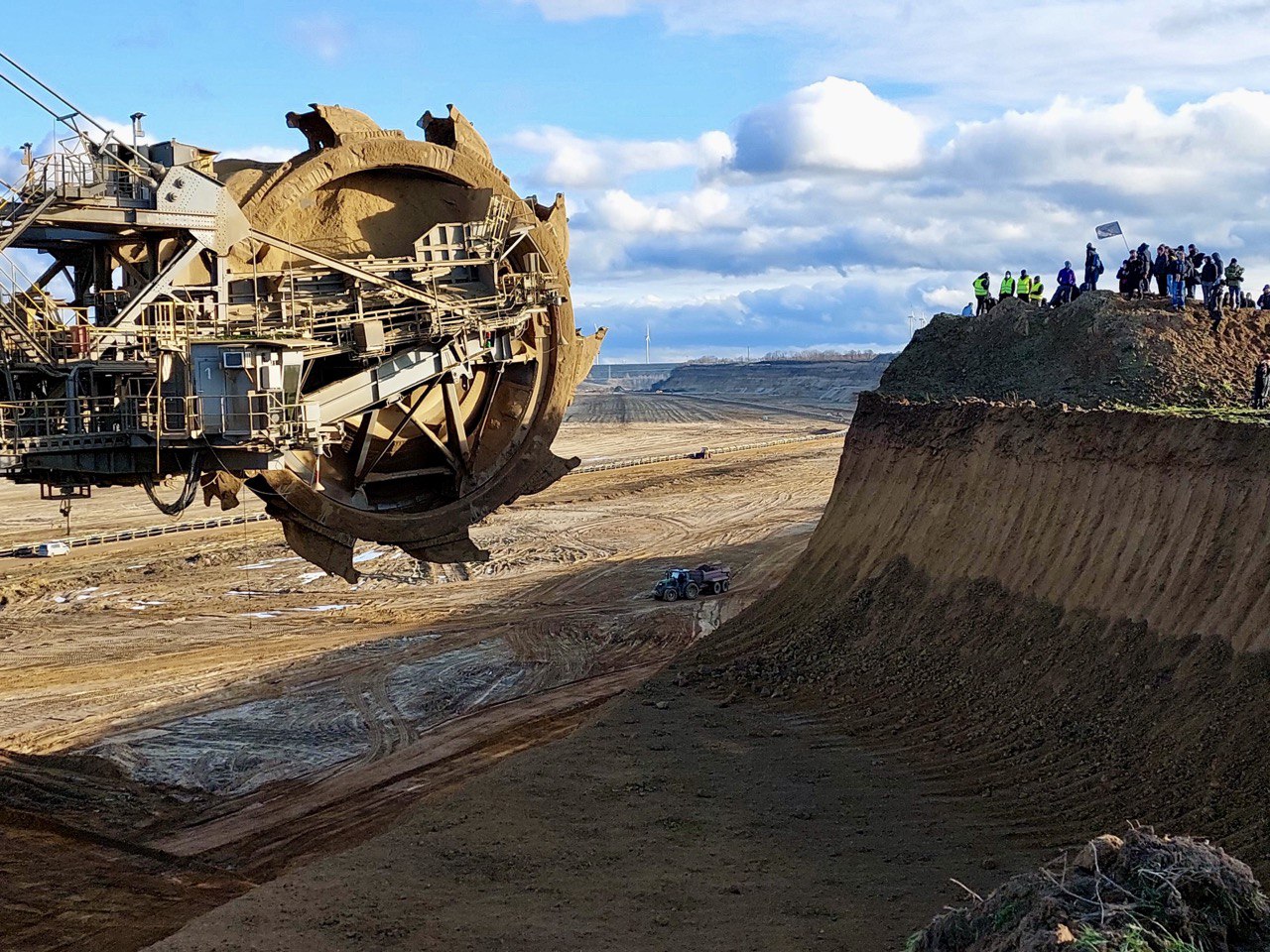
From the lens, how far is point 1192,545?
65.6ft

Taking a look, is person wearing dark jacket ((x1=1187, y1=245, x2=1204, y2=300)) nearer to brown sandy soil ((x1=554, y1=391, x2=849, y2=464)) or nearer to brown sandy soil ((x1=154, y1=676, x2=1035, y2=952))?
brown sandy soil ((x1=154, y1=676, x2=1035, y2=952))

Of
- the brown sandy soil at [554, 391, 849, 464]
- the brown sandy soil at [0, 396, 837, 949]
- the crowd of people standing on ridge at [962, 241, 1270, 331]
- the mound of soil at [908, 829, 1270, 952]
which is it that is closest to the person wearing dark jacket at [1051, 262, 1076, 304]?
the crowd of people standing on ridge at [962, 241, 1270, 331]

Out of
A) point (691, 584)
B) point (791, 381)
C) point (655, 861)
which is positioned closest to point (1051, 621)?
point (655, 861)

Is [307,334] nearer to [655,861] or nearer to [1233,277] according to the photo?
[655,861]

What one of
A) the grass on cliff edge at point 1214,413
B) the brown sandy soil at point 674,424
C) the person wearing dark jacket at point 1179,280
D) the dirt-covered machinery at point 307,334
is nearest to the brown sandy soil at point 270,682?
the dirt-covered machinery at point 307,334

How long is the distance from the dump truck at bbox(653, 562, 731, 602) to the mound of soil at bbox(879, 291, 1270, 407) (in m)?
11.5

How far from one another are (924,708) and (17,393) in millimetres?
14976

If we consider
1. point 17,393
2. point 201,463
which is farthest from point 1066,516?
point 17,393

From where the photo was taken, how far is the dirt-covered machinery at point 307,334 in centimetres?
1688

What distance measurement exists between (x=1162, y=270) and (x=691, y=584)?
57.1ft

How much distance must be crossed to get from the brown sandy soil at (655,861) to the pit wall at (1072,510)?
4.34 metres

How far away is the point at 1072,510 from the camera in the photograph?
2278 centimetres

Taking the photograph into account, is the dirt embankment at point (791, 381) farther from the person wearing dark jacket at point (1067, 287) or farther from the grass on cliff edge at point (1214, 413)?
the grass on cliff edge at point (1214, 413)

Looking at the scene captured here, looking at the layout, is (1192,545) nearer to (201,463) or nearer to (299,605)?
(201,463)
